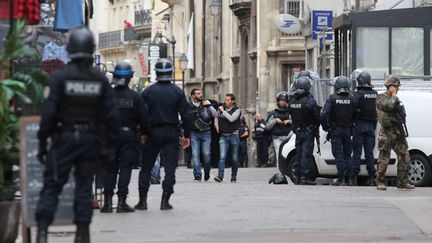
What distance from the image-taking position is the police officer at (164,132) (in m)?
18.5

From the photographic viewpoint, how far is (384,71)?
3391cm

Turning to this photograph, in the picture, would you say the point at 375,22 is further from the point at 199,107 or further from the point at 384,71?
the point at 199,107

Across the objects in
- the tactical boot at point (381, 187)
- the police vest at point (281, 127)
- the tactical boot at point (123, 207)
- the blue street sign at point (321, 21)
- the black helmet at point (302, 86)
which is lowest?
the tactical boot at point (381, 187)

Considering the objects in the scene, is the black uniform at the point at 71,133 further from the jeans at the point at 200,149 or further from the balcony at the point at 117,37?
the balcony at the point at 117,37

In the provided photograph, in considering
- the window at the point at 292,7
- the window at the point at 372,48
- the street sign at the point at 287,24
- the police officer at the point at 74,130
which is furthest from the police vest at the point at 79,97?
the window at the point at 292,7

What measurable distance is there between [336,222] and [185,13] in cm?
6827

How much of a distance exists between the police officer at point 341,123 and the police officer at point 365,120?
0.40ft

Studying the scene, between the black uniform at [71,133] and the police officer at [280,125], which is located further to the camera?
the police officer at [280,125]

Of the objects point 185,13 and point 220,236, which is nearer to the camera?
point 220,236

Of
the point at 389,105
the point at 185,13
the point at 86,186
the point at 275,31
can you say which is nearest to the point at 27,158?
the point at 86,186

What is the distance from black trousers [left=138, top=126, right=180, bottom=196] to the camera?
18531 millimetres

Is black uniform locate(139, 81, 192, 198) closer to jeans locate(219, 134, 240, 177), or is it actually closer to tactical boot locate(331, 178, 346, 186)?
tactical boot locate(331, 178, 346, 186)

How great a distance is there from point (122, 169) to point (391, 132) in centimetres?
771

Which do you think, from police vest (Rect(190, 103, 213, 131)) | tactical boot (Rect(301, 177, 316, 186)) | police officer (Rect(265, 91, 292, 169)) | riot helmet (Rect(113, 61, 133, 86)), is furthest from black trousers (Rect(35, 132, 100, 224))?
police officer (Rect(265, 91, 292, 169))
